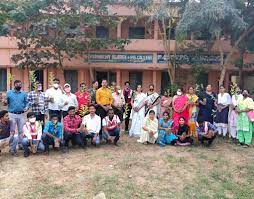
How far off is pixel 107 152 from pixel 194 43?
34.9ft

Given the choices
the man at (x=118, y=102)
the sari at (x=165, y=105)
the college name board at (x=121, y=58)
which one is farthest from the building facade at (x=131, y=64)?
the man at (x=118, y=102)

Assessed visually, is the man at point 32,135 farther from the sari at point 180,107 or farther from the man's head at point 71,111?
the sari at point 180,107

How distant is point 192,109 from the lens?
9984 millimetres

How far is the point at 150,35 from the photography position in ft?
67.1

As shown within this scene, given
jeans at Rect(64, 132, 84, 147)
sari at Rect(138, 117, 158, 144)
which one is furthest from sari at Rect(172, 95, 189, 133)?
jeans at Rect(64, 132, 84, 147)

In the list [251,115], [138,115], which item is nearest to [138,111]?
[138,115]

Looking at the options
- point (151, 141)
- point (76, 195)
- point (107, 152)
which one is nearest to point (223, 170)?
point (151, 141)

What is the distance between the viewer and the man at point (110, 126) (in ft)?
30.2

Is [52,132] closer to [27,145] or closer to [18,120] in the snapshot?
[27,145]

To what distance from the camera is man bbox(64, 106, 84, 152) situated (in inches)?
340

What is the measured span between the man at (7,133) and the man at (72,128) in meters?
1.14

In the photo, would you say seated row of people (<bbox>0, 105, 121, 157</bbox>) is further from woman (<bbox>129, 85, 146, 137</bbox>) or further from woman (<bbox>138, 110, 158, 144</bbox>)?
woman (<bbox>129, 85, 146, 137</bbox>)

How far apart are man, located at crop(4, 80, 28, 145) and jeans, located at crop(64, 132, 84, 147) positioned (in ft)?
3.42

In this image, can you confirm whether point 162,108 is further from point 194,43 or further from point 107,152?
point 194,43
